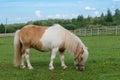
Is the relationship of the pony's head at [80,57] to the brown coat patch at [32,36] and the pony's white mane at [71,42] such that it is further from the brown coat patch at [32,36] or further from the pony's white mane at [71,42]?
the brown coat patch at [32,36]

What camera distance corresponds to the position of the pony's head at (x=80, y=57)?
514 inches

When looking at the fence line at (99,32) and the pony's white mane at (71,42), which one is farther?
the fence line at (99,32)

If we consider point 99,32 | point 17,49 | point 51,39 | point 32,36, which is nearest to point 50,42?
point 51,39

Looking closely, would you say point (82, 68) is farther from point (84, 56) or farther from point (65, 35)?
point (65, 35)

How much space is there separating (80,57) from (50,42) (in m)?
1.40

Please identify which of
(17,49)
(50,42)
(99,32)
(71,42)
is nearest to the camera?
(71,42)

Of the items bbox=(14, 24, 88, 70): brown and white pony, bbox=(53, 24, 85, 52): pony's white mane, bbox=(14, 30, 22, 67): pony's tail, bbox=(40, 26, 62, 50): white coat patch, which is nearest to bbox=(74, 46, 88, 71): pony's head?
bbox=(14, 24, 88, 70): brown and white pony

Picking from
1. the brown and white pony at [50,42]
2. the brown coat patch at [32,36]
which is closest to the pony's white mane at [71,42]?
the brown and white pony at [50,42]

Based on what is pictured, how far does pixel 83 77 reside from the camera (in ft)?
38.2

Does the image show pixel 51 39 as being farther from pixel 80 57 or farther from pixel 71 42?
pixel 80 57

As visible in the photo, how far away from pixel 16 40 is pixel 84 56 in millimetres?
3124

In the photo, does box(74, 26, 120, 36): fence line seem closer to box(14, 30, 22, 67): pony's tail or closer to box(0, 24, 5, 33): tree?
box(0, 24, 5, 33): tree

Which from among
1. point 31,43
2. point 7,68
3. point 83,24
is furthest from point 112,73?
point 83,24

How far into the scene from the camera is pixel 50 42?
44.2 feet
